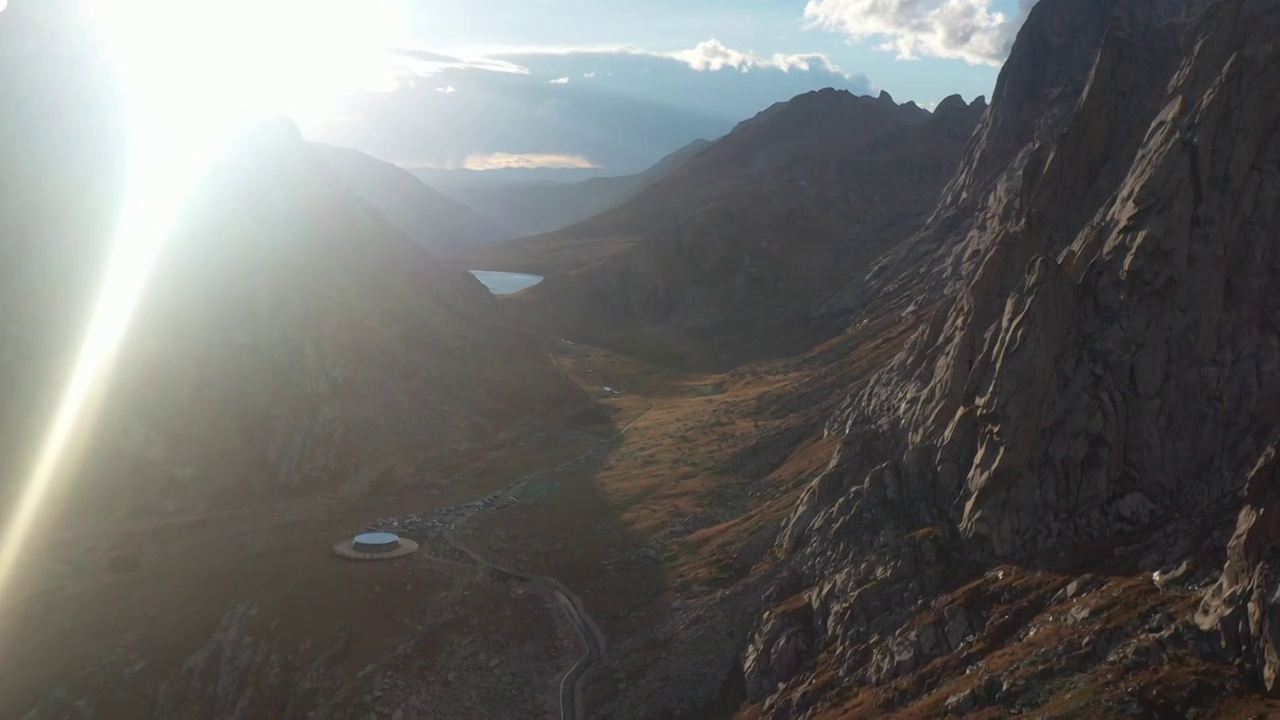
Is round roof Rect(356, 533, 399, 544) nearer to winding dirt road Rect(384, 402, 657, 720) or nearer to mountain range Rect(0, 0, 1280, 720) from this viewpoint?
mountain range Rect(0, 0, 1280, 720)

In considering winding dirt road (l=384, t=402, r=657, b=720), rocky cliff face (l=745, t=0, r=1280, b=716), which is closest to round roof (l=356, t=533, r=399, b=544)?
winding dirt road (l=384, t=402, r=657, b=720)

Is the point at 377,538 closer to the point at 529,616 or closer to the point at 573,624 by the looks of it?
the point at 529,616

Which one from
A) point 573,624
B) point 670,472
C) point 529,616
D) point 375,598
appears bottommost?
point 573,624

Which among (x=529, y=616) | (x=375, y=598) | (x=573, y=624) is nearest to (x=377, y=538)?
(x=375, y=598)

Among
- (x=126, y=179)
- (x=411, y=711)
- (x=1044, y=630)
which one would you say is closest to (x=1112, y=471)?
(x=1044, y=630)

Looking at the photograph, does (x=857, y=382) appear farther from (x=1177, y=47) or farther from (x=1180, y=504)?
(x=1180, y=504)
